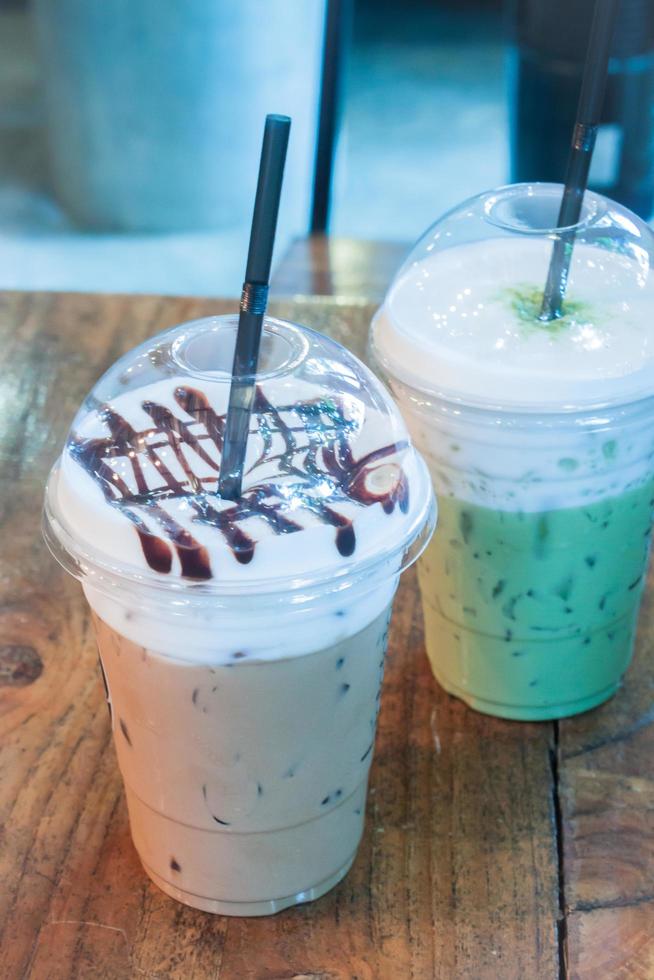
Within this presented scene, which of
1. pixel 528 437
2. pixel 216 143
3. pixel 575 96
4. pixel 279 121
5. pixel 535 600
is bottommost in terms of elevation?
pixel 216 143

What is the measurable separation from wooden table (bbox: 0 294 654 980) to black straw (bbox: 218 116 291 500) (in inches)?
14.8

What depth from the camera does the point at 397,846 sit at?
1.08 m

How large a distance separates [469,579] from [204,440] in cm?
40

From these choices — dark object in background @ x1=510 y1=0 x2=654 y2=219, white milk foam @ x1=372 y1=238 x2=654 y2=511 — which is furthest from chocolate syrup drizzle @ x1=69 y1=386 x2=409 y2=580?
dark object in background @ x1=510 y1=0 x2=654 y2=219

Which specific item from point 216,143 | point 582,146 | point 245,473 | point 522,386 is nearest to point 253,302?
point 245,473

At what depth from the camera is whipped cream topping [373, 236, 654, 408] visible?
1110 mm

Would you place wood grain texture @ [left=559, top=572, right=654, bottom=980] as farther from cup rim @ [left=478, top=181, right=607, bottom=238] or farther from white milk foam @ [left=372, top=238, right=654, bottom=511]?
cup rim @ [left=478, top=181, right=607, bottom=238]

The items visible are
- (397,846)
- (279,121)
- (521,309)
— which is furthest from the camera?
(521,309)

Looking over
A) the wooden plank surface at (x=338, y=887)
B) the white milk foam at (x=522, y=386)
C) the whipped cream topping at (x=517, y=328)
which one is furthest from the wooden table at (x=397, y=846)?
the whipped cream topping at (x=517, y=328)

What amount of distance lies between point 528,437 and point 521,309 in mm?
146

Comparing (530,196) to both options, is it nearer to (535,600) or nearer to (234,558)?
(535,600)

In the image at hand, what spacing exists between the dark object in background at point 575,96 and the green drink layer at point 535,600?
228 cm

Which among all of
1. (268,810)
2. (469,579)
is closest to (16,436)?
(469,579)

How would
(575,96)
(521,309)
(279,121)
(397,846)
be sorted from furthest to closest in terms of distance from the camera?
(575,96) < (521,309) < (397,846) < (279,121)
